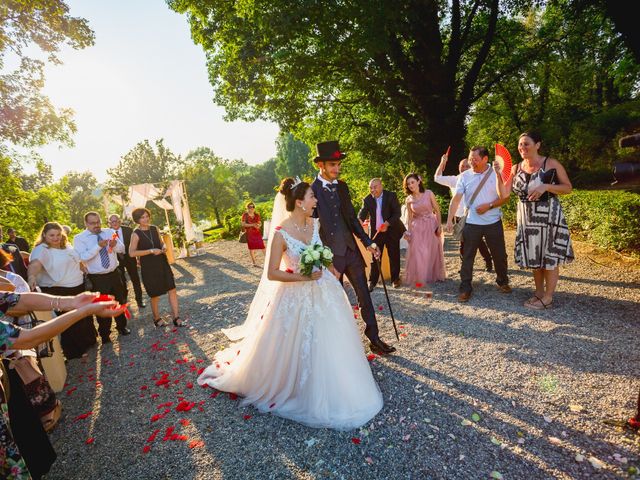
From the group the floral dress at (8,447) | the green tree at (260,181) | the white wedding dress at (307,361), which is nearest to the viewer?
the floral dress at (8,447)

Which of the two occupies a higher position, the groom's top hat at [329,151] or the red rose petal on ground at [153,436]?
the groom's top hat at [329,151]

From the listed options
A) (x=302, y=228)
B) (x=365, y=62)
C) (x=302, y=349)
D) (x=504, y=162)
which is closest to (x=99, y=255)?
(x=302, y=228)

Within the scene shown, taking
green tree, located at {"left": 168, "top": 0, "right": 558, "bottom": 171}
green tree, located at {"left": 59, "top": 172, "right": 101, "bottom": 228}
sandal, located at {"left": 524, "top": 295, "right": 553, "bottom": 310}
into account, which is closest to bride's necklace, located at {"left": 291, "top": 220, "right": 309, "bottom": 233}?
sandal, located at {"left": 524, "top": 295, "right": 553, "bottom": 310}

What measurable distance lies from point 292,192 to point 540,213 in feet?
12.3

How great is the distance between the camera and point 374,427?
306cm

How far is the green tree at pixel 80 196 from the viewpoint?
162 feet

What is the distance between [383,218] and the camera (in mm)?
6758

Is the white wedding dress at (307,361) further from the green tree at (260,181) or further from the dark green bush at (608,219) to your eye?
the green tree at (260,181)

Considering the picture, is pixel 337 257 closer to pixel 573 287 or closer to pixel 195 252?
pixel 573 287

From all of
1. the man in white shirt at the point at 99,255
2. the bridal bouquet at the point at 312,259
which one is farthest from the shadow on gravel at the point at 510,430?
the man in white shirt at the point at 99,255

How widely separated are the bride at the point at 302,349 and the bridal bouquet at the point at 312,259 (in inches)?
3.8

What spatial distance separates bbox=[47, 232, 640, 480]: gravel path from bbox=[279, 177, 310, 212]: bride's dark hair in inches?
87.2

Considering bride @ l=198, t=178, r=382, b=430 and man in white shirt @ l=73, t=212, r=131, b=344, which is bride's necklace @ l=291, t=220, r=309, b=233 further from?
man in white shirt @ l=73, t=212, r=131, b=344

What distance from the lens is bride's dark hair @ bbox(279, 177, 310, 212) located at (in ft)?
11.8
